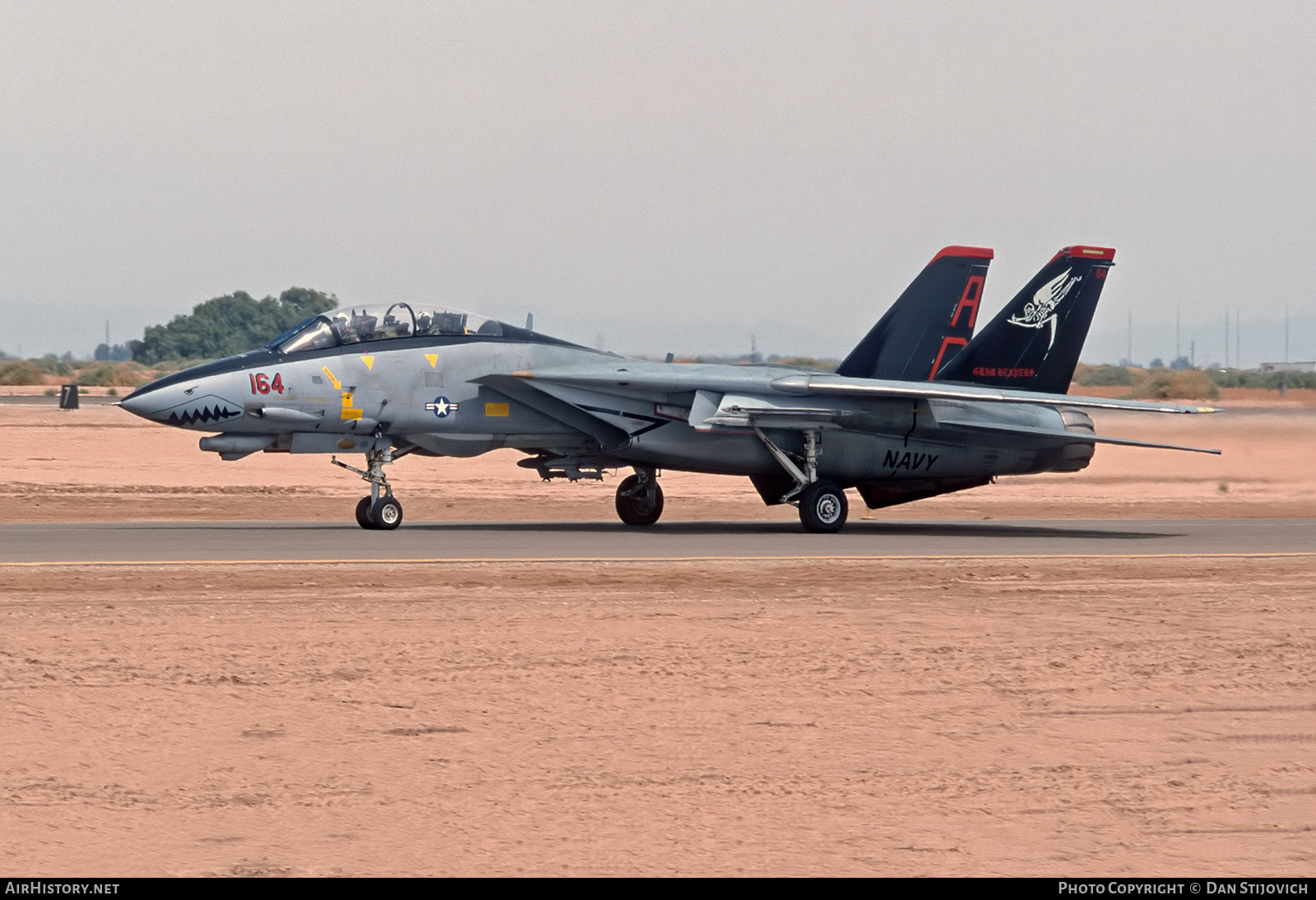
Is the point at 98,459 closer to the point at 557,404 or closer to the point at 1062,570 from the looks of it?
the point at 557,404

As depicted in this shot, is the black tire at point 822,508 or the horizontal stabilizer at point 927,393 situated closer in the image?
the horizontal stabilizer at point 927,393

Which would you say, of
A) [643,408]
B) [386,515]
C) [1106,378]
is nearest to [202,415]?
[386,515]

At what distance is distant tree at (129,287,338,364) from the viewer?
4446 inches

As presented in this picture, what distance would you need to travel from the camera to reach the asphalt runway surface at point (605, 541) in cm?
1759

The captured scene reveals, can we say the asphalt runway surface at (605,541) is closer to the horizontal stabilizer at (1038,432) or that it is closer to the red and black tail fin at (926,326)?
the horizontal stabilizer at (1038,432)

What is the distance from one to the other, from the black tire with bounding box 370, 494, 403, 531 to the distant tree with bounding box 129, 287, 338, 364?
9316 cm

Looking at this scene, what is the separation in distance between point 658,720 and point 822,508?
528 inches

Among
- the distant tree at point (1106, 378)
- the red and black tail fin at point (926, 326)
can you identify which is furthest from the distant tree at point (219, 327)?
the red and black tail fin at point (926, 326)

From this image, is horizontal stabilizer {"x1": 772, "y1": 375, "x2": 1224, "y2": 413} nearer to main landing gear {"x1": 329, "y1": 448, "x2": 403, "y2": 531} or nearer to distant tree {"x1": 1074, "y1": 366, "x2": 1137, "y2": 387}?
main landing gear {"x1": 329, "y1": 448, "x2": 403, "y2": 531}

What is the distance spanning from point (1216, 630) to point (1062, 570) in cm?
441

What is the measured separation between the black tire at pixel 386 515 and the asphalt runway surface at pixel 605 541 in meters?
0.31

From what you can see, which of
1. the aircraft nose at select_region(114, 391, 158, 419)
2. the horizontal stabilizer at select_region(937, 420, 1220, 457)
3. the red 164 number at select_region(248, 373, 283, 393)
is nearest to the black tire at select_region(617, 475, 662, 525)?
the horizontal stabilizer at select_region(937, 420, 1220, 457)
